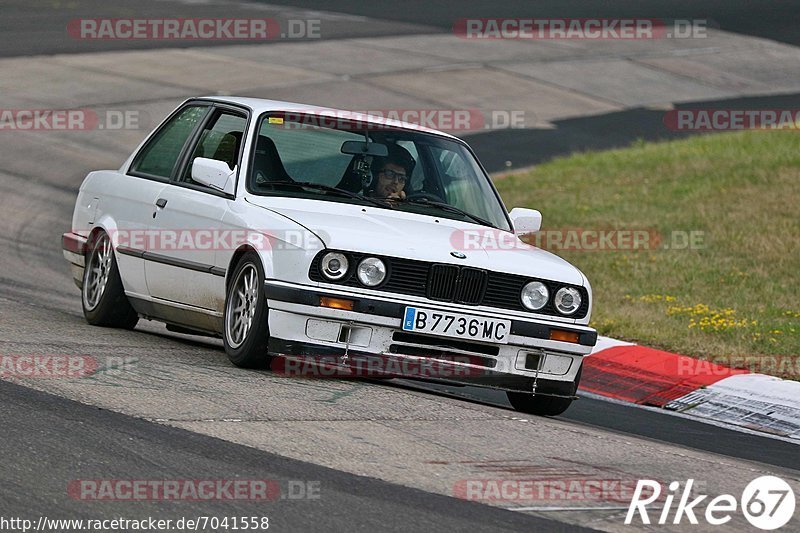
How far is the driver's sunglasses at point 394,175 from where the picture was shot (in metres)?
8.80

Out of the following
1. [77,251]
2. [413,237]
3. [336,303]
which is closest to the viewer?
[336,303]

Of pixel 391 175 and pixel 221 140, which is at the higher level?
pixel 221 140

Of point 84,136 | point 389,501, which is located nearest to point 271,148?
point 389,501

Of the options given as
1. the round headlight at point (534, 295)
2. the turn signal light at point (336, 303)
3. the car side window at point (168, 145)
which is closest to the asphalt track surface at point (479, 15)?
the car side window at point (168, 145)

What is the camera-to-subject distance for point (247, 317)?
26.6ft

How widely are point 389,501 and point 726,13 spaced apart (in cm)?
3418

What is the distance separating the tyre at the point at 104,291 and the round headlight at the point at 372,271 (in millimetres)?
2497

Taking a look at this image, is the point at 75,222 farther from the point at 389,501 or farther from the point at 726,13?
the point at 726,13

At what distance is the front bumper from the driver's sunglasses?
1.24 m

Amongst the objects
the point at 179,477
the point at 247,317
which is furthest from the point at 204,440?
the point at 247,317

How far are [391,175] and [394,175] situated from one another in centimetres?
2

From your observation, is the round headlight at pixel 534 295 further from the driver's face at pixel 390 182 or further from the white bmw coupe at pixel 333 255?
the driver's face at pixel 390 182

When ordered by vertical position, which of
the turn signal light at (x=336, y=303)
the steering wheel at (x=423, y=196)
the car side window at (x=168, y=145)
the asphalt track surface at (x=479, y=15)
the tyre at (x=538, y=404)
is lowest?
the tyre at (x=538, y=404)

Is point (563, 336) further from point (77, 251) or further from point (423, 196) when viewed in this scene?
point (77, 251)
